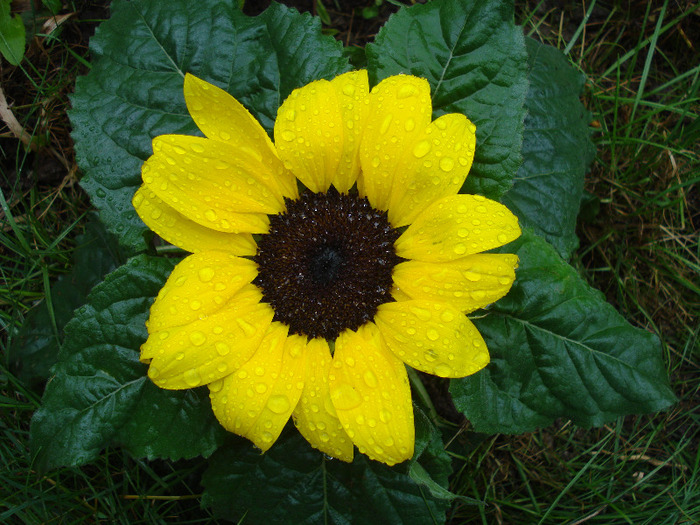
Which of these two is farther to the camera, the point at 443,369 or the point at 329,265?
the point at 329,265

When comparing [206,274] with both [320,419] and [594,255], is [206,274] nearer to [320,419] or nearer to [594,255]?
[320,419]

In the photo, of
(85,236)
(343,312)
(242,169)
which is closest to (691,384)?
(343,312)

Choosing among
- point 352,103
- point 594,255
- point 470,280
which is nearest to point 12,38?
point 352,103

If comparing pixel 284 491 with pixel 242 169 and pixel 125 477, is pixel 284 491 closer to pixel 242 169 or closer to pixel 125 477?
pixel 125 477

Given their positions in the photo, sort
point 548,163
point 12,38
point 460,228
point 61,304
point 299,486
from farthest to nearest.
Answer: point 12,38, point 61,304, point 548,163, point 299,486, point 460,228

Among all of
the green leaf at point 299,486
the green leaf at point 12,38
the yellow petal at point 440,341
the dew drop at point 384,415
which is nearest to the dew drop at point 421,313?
the yellow petal at point 440,341

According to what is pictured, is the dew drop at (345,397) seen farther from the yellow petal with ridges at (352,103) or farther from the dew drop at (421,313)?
the yellow petal with ridges at (352,103)
